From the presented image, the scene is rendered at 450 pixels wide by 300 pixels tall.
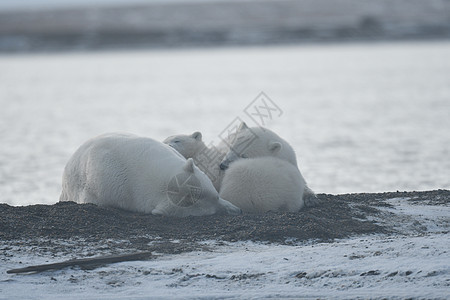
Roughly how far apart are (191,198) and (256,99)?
23.9 metres

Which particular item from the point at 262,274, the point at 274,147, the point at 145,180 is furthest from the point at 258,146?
the point at 262,274

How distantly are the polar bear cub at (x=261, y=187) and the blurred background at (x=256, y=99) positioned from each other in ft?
12.0

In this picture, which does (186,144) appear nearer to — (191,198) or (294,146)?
(191,198)

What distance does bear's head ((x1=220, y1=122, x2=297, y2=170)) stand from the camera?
7.96 metres

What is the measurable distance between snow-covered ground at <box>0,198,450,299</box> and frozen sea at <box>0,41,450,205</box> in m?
5.11

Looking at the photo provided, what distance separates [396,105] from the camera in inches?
986

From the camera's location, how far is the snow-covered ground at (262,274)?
15.8 feet

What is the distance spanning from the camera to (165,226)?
643 cm

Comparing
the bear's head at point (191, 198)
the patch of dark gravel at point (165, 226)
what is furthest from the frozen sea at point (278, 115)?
the bear's head at point (191, 198)

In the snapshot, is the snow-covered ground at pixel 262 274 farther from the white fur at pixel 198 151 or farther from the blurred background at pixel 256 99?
the blurred background at pixel 256 99

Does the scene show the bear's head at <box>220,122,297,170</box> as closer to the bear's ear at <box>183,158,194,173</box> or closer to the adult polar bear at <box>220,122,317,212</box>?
the adult polar bear at <box>220,122,317,212</box>

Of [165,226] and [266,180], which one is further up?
[266,180]

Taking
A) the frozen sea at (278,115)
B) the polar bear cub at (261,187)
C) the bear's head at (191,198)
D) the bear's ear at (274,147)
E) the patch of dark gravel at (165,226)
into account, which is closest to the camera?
the patch of dark gravel at (165,226)

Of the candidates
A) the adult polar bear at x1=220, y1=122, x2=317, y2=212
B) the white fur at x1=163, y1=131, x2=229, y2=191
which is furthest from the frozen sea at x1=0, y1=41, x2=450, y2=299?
the white fur at x1=163, y1=131, x2=229, y2=191
